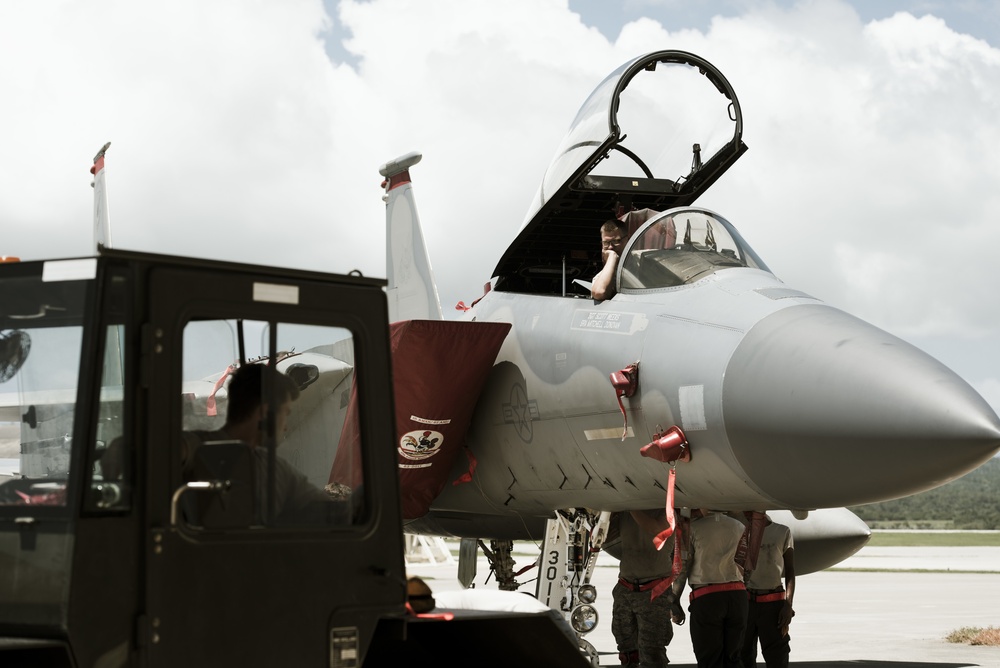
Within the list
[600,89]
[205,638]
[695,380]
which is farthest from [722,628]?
[205,638]

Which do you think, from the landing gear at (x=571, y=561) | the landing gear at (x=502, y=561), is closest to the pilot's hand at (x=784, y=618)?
the landing gear at (x=571, y=561)

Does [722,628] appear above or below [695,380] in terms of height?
below

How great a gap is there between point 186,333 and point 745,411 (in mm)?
3418

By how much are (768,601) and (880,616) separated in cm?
806

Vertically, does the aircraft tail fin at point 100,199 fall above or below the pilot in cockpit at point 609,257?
above

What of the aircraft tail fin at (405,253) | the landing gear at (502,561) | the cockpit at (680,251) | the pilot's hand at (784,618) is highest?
the aircraft tail fin at (405,253)

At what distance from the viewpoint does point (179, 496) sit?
324cm

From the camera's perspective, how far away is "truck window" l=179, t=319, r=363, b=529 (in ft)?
10.9

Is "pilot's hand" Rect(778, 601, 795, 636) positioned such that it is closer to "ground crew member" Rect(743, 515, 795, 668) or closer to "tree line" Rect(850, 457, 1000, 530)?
"ground crew member" Rect(743, 515, 795, 668)

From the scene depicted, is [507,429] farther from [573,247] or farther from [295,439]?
[295,439]

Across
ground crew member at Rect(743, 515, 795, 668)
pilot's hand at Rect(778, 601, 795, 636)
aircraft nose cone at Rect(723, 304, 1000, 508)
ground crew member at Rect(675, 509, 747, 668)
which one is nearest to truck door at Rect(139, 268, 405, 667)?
aircraft nose cone at Rect(723, 304, 1000, 508)

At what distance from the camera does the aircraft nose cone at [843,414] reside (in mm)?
5395

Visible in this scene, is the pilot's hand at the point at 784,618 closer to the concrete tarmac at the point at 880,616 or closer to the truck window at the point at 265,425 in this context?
the concrete tarmac at the point at 880,616

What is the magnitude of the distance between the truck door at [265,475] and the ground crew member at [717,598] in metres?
4.86
